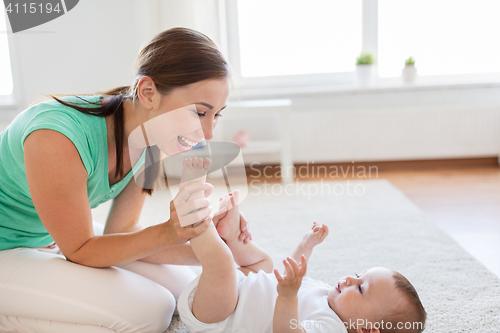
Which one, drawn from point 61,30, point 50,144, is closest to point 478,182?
point 50,144

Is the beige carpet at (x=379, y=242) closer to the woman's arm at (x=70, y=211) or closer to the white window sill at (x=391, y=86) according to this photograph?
the woman's arm at (x=70, y=211)

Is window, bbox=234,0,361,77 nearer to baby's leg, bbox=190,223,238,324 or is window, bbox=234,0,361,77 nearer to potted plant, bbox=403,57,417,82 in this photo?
potted plant, bbox=403,57,417,82

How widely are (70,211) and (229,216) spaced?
0.37 m

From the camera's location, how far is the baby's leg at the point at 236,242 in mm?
1004

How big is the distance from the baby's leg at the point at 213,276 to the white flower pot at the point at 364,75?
2514mm

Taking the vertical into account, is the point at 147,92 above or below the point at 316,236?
above

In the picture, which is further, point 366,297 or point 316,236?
point 316,236

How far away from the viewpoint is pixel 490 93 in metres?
2.99

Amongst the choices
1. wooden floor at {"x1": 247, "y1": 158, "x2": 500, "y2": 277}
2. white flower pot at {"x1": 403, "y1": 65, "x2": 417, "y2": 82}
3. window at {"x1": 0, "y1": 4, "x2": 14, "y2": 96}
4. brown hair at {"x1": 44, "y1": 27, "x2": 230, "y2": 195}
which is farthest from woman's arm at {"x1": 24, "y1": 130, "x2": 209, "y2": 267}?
window at {"x1": 0, "y1": 4, "x2": 14, "y2": 96}

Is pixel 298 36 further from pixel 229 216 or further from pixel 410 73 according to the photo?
pixel 229 216

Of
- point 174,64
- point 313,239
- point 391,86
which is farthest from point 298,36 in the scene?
point 174,64

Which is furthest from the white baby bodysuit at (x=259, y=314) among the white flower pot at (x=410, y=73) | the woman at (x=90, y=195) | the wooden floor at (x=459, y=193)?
the white flower pot at (x=410, y=73)

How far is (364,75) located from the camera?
3.05 m

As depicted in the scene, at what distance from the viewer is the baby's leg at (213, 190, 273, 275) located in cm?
100
